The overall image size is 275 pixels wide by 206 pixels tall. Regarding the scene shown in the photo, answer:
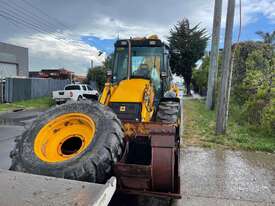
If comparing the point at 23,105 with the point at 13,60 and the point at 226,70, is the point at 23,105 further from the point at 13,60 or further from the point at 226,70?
the point at 13,60

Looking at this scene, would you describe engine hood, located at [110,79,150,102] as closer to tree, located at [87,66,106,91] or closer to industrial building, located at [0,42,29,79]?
tree, located at [87,66,106,91]

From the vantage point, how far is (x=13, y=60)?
38500 mm

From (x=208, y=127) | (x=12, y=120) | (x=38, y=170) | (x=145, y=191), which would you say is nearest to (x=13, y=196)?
(x=38, y=170)

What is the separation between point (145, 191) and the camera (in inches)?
141

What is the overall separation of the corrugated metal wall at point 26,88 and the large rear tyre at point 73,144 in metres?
19.5

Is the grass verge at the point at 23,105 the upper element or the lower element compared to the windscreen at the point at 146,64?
lower

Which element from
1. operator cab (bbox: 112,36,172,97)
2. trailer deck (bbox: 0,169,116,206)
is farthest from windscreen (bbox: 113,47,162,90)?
trailer deck (bbox: 0,169,116,206)

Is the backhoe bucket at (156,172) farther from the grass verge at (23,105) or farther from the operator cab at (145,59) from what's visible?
the grass verge at (23,105)

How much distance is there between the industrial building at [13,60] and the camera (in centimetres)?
3633

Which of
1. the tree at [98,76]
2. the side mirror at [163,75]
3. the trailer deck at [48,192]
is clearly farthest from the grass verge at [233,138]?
the tree at [98,76]

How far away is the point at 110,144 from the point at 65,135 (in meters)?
0.94

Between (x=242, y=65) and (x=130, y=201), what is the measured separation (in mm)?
12544

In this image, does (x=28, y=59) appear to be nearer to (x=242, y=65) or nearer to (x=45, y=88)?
(x=45, y=88)

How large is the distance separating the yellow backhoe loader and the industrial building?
3427 centimetres
